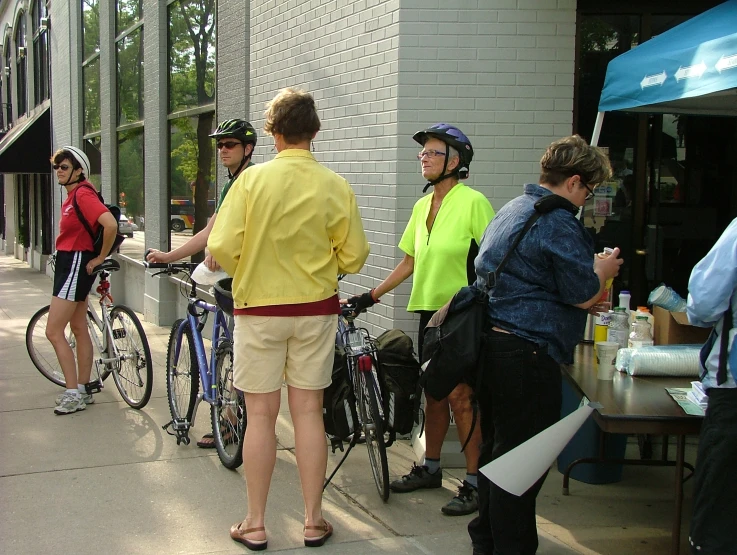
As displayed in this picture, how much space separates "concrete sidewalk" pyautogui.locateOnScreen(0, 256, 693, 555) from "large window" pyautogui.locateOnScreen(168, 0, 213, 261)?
12.9 ft

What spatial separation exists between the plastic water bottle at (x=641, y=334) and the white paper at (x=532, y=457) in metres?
0.91

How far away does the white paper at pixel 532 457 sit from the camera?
3.24 meters

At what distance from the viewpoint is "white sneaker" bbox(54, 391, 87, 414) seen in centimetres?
633

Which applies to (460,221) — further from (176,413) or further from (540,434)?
(176,413)

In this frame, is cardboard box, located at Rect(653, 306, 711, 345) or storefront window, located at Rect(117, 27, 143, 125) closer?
cardboard box, located at Rect(653, 306, 711, 345)

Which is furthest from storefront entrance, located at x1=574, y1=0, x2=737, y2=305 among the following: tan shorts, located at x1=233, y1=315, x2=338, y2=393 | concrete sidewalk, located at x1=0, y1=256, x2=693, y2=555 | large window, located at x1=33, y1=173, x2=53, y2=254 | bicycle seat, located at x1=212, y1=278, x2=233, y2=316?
large window, located at x1=33, y1=173, x2=53, y2=254

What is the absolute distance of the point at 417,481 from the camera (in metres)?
4.67

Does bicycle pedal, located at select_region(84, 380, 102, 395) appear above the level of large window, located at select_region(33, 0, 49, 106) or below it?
below

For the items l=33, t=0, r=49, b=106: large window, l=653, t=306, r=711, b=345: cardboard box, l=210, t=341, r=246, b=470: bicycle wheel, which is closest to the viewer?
l=653, t=306, r=711, b=345: cardboard box

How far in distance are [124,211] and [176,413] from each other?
793 cm

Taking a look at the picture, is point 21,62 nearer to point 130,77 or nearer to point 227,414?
point 130,77

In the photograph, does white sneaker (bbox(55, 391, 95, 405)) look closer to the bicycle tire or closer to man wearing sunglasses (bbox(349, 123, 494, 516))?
the bicycle tire

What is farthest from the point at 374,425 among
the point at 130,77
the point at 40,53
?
the point at 40,53

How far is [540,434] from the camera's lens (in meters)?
3.26
